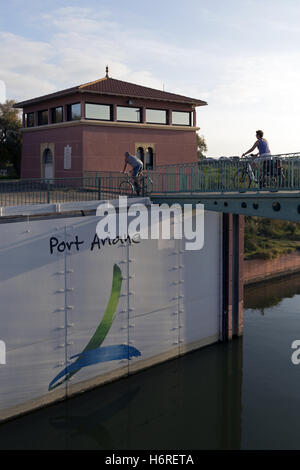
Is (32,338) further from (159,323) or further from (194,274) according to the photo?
(194,274)

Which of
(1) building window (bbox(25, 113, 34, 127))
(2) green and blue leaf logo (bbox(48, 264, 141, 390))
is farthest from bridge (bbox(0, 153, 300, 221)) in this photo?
(1) building window (bbox(25, 113, 34, 127))

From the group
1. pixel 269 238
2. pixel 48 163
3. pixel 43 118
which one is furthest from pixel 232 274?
pixel 269 238

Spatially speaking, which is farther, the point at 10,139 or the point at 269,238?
the point at 269,238

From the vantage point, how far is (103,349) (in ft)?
55.9

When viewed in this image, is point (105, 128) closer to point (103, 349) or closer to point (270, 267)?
point (103, 349)

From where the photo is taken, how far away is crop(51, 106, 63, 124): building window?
2510cm

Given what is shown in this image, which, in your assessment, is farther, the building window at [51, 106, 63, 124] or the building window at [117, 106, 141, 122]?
the building window at [51, 106, 63, 124]

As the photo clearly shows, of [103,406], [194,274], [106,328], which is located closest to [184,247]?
[194,274]

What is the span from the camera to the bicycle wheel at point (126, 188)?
65.2 feet

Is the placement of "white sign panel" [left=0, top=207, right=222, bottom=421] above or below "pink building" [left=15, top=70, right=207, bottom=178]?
below

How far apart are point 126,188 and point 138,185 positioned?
0.87 m

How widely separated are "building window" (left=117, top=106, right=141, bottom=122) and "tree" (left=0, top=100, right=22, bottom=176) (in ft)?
71.2

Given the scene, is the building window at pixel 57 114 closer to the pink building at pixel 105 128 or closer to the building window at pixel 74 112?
the pink building at pixel 105 128

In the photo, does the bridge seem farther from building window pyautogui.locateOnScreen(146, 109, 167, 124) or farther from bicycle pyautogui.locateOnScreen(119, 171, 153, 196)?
building window pyautogui.locateOnScreen(146, 109, 167, 124)
